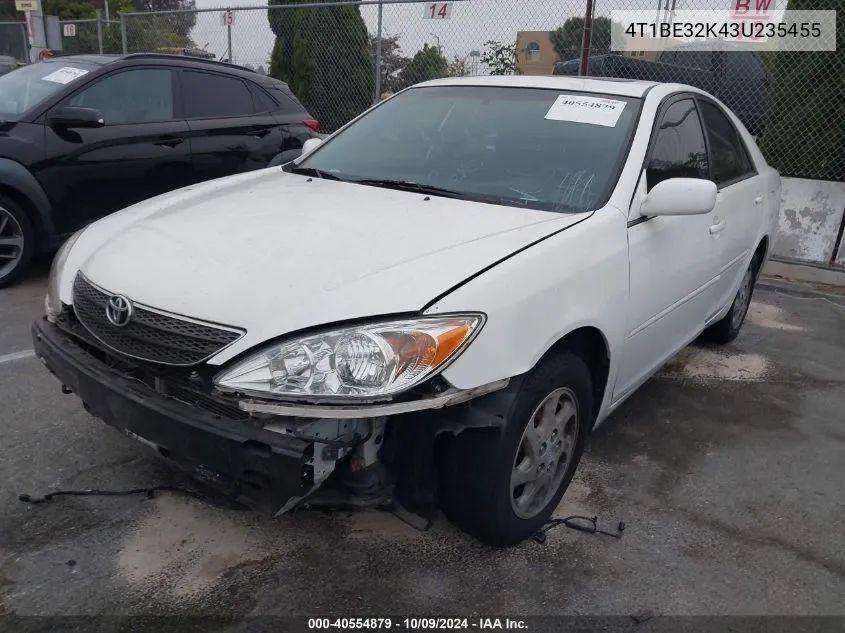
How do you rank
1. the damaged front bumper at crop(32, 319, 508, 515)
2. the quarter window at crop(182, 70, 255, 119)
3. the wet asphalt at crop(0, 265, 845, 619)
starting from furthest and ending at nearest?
the quarter window at crop(182, 70, 255, 119) → the wet asphalt at crop(0, 265, 845, 619) → the damaged front bumper at crop(32, 319, 508, 515)

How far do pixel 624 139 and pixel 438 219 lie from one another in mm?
988

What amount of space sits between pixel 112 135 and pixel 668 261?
14.1 ft

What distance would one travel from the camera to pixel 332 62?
38.0 ft

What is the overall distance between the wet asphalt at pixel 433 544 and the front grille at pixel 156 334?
458 mm

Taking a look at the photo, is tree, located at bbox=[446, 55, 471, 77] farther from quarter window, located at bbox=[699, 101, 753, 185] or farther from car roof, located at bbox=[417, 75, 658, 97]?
car roof, located at bbox=[417, 75, 658, 97]

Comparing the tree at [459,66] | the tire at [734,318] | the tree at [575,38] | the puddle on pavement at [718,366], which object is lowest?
the puddle on pavement at [718,366]

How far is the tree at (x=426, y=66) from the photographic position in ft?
30.8

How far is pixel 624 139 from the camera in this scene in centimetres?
307

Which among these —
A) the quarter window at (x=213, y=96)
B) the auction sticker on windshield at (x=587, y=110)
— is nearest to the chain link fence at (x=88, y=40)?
the quarter window at (x=213, y=96)

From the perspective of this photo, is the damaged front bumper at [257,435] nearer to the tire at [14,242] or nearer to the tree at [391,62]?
the tire at [14,242]

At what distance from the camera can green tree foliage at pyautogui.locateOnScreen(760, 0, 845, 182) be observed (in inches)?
281

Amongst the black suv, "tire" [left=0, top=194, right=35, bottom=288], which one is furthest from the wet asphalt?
the black suv

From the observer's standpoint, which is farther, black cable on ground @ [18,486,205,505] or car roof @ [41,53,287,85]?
car roof @ [41,53,287,85]

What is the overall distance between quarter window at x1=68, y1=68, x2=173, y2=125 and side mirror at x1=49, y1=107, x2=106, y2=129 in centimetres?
26
